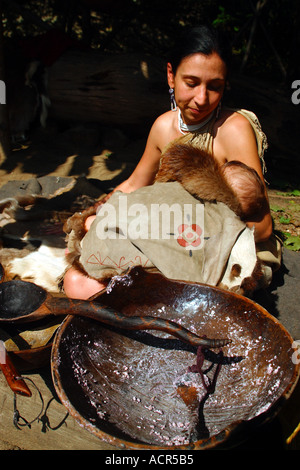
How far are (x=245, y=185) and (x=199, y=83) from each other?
24.7 inches

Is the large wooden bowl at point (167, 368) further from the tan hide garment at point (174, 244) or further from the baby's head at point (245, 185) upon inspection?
the baby's head at point (245, 185)

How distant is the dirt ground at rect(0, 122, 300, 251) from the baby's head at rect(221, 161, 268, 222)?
1.52 meters

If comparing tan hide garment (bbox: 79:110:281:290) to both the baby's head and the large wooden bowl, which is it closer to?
the baby's head

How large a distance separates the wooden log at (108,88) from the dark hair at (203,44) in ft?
8.92

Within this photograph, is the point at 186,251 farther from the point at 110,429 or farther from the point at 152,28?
the point at 152,28

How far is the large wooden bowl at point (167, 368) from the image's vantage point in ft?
4.73

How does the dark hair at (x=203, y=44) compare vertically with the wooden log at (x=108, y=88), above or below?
above

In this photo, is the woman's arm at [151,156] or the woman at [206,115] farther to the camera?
the woman's arm at [151,156]

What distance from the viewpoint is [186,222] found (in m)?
2.11

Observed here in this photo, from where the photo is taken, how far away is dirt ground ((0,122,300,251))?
393 cm

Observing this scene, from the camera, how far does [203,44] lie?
2092 millimetres

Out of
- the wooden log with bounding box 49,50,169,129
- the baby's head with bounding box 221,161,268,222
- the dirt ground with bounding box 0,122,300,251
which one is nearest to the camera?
the baby's head with bounding box 221,161,268,222

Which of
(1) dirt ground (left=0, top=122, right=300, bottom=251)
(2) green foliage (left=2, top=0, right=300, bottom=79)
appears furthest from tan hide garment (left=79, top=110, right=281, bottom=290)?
(2) green foliage (left=2, top=0, right=300, bottom=79)

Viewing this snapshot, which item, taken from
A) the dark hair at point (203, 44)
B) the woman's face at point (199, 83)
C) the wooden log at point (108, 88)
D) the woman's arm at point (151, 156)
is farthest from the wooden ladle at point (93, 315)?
the wooden log at point (108, 88)
